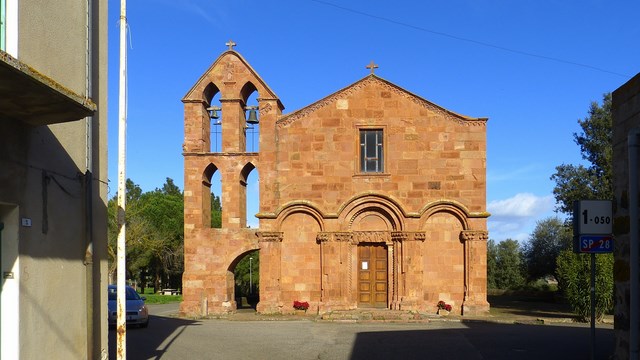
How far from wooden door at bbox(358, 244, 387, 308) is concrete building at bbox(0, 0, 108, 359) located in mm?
16862

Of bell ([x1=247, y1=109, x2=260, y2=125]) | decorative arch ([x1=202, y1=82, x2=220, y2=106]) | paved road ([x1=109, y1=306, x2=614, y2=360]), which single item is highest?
decorative arch ([x1=202, y1=82, x2=220, y2=106])

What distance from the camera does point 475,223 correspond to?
1025 inches

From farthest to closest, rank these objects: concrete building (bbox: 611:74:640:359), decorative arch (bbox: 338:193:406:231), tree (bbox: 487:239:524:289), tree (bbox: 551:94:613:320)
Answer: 1. tree (bbox: 487:239:524:289)
2. tree (bbox: 551:94:613:320)
3. decorative arch (bbox: 338:193:406:231)
4. concrete building (bbox: 611:74:640:359)

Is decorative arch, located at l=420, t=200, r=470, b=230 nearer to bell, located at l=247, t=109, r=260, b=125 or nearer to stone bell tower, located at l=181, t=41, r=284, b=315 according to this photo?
stone bell tower, located at l=181, t=41, r=284, b=315

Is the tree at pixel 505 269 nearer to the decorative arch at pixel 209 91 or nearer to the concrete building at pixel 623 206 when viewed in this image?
the decorative arch at pixel 209 91

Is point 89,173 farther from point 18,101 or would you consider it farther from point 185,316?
point 185,316

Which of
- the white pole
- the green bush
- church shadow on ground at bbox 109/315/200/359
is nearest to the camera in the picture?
the white pole

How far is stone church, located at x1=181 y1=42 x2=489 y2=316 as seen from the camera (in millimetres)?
26047

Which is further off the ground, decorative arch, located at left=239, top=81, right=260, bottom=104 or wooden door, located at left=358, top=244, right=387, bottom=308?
decorative arch, located at left=239, top=81, right=260, bottom=104

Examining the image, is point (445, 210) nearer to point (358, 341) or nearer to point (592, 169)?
point (358, 341)

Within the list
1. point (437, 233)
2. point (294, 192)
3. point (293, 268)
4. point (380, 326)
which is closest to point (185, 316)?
point (293, 268)

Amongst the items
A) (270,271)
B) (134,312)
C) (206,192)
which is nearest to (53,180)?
(134,312)

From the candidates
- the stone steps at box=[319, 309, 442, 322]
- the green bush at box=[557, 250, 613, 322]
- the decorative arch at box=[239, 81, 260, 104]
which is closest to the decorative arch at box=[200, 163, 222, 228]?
the decorative arch at box=[239, 81, 260, 104]

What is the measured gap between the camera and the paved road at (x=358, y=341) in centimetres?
1455
